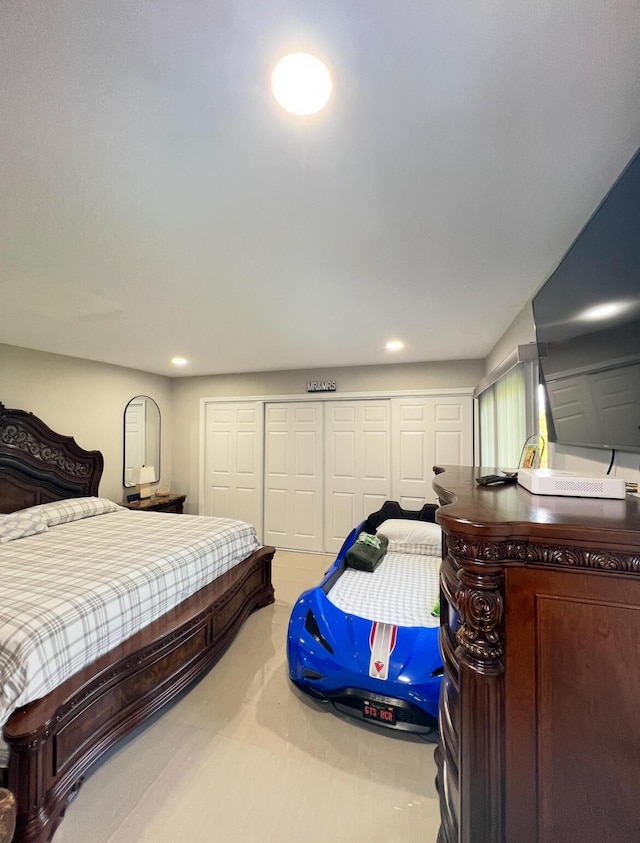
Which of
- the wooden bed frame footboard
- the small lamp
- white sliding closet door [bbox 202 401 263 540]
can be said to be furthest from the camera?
white sliding closet door [bbox 202 401 263 540]

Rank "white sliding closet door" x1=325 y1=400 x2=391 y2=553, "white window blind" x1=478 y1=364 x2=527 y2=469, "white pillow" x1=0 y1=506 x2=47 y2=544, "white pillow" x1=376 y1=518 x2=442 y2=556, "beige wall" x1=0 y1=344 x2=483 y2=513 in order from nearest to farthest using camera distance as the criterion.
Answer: "white window blind" x1=478 y1=364 x2=527 y2=469 < "white pillow" x1=0 y1=506 x2=47 y2=544 < "white pillow" x1=376 y1=518 x2=442 y2=556 < "beige wall" x1=0 y1=344 x2=483 y2=513 < "white sliding closet door" x1=325 y1=400 x2=391 y2=553

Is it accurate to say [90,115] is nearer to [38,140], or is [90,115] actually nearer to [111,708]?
[38,140]

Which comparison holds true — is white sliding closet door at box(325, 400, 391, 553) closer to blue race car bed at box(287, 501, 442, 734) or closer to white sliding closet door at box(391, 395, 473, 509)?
white sliding closet door at box(391, 395, 473, 509)

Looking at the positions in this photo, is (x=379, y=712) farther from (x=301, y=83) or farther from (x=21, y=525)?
(x=21, y=525)

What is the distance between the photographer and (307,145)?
1.02 m

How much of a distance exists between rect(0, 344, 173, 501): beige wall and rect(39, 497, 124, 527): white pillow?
65cm

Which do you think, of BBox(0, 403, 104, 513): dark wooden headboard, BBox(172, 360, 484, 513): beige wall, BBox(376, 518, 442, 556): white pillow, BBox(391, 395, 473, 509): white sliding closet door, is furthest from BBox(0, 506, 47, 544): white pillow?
BBox(391, 395, 473, 509): white sliding closet door

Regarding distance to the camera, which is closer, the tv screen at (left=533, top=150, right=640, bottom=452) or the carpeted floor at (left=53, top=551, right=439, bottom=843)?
the tv screen at (left=533, top=150, right=640, bottom=452)

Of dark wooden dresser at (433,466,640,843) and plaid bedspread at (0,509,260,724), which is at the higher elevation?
dark wooden dresser at (433,466,640,843)

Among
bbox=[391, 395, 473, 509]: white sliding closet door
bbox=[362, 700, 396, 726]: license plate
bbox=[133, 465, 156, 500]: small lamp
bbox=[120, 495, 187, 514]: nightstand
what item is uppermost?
bbox=[391, 395, 473, 509]: white sliding closet door

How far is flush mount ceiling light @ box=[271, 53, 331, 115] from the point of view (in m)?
0.78

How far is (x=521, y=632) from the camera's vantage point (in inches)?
23.5

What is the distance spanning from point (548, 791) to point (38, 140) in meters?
1.94

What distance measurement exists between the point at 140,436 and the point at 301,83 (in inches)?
188
